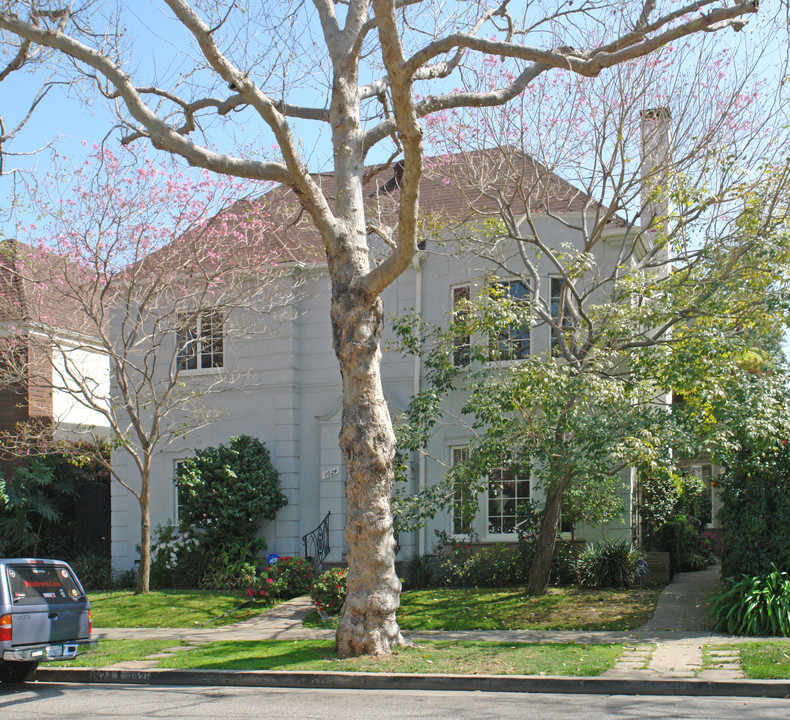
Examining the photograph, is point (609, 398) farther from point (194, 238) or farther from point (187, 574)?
point (187, 574)

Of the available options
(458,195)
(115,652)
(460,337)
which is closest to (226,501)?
(115,652)

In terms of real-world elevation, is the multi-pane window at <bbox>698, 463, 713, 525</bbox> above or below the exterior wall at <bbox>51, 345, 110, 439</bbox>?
below

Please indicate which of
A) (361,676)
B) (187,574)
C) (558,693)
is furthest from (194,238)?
(558,693)

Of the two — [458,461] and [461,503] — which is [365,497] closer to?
[461,503]

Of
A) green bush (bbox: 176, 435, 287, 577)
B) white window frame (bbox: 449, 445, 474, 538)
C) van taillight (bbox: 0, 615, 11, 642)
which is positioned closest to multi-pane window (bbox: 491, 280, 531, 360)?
white window frame (bbox: 449, 445, 474, 538)

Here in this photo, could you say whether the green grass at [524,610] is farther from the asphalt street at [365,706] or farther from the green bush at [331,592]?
the asphalt street at [365,706]

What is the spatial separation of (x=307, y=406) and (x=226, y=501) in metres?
2.83

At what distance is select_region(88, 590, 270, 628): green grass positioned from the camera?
1454cm

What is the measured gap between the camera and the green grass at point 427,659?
9.27 m

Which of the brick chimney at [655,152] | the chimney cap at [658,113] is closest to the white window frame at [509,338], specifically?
the brick chimney at [655,152]

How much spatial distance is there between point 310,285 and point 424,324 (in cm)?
525

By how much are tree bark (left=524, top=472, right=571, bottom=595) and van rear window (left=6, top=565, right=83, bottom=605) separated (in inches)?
286

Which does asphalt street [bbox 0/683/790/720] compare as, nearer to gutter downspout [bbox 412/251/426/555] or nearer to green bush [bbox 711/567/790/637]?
green bush [bbox 711/567/790/637]

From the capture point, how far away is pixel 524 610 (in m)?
13.3
